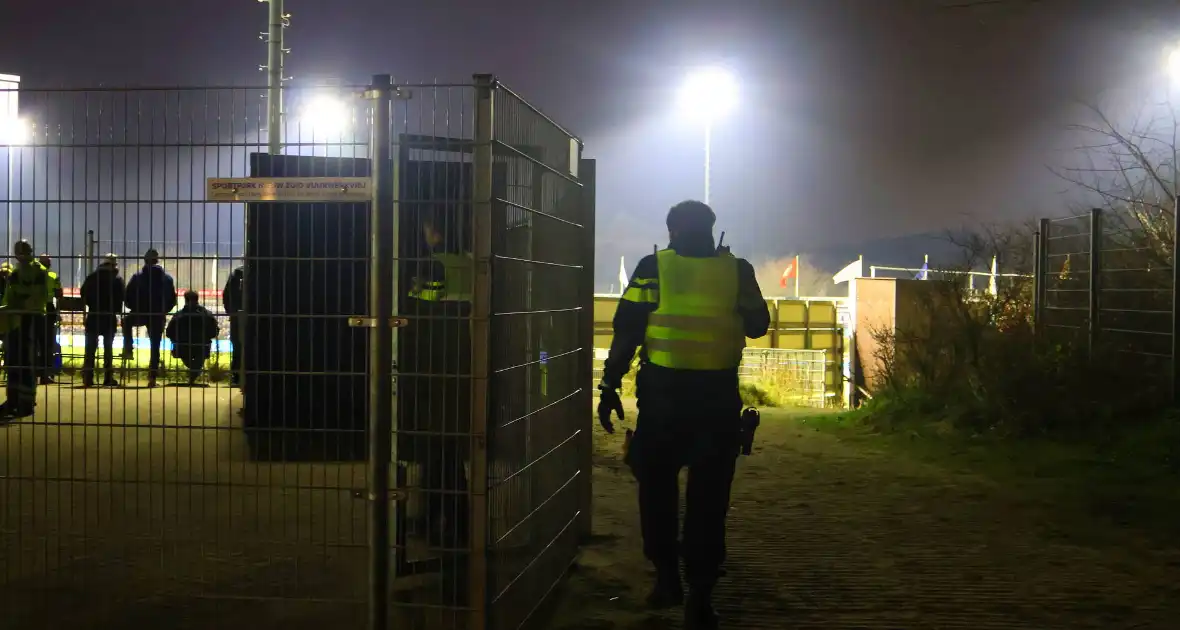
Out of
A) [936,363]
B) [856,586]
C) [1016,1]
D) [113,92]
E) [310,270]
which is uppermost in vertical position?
[1016,1]

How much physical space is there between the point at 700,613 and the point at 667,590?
377 mm

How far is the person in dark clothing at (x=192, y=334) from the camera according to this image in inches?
191

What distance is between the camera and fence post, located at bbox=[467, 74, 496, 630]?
14.1ft

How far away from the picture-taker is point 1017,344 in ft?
37.8

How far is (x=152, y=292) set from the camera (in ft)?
16.0

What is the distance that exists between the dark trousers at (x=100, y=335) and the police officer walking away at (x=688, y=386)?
230cm

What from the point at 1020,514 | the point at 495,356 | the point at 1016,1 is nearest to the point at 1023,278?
the point at 1016,1

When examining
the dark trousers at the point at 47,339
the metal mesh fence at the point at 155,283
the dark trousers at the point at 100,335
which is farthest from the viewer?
the dark trousers at the point at 47,339

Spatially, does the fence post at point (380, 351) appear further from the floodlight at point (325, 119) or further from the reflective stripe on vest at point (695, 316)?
the reflective stripe on vest at point (695, 316)

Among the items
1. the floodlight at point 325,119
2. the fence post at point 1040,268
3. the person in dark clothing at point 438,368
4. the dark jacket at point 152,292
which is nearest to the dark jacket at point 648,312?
the person in dark clothing at point 438,368

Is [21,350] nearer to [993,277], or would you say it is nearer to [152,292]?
[152,292]

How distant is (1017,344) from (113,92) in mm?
9622

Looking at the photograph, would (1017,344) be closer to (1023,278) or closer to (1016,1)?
(1023,278)

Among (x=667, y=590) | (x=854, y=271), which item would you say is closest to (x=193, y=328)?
(x=667, y=590)
